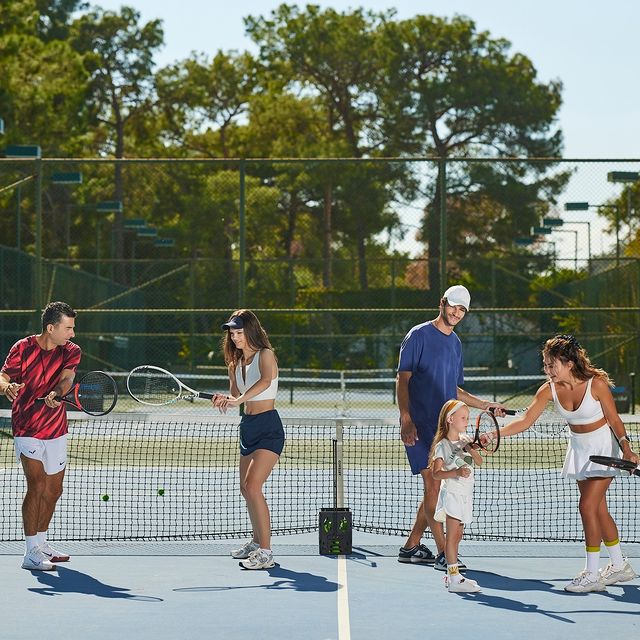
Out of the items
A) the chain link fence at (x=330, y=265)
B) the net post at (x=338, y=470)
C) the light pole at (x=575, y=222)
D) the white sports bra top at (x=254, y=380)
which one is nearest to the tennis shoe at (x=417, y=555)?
the net post at (x=338, y=470)

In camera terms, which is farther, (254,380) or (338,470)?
(338,470)

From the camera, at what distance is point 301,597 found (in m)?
7.02

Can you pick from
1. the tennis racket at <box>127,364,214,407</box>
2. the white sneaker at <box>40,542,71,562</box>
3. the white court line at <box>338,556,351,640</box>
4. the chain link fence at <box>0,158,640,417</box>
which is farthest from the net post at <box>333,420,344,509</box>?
the chain link fence at <box>0,158,640,417</box>

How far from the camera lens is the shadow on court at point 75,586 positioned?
713 cm

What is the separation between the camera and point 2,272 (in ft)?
79.1

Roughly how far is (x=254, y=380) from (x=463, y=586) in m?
1.78

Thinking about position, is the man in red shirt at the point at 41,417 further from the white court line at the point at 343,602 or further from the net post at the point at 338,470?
the net post at the point at 338,470

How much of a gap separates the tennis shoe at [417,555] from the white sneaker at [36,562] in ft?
7.00

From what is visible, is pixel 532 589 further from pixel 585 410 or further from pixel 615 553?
pixel 585 410

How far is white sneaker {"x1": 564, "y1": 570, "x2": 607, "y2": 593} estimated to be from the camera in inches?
283

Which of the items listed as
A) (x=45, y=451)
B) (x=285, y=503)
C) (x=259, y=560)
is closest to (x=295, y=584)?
(x=259, y=560)

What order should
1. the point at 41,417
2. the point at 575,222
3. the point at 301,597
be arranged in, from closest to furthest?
the point at 301,597 < the point at 41,417 < the point at 575,222

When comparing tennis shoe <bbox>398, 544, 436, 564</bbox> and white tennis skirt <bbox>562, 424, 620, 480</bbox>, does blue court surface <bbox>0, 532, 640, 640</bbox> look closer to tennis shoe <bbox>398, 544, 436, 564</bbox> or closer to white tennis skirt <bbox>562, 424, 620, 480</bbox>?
tennis shoe <bbox>398, 544, 436, 564</bbox>

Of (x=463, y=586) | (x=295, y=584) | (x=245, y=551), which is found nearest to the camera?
(x=463, y=586)
